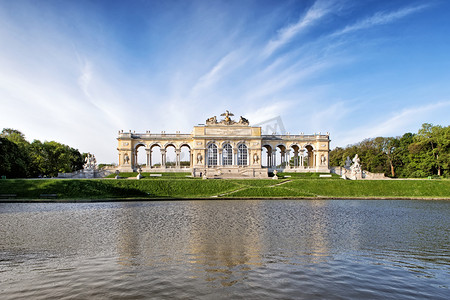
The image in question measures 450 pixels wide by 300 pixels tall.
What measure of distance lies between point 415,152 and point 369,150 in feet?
50.2

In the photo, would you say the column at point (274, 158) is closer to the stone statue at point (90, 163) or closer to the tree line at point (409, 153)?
the tree line at point (409, 153)

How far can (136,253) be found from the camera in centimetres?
988

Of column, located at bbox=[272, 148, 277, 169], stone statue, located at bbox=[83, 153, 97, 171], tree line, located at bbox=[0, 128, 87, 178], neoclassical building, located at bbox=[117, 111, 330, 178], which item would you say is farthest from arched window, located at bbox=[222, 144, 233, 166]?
tree line, located at bbox=[0, 128, 87, 178]

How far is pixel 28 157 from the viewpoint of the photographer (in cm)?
5356

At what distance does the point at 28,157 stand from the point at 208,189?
38.1 meters

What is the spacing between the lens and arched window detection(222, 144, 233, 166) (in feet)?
208

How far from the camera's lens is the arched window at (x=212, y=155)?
63219 mm

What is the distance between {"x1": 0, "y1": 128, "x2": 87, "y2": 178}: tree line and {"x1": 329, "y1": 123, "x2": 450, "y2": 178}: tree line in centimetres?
7150

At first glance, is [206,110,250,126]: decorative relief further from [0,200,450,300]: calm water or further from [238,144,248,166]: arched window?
[0,200,450,300]: calm water

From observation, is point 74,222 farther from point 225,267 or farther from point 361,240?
point 361,240

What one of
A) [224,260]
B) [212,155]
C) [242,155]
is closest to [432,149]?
[242,155]

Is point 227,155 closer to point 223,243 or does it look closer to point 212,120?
point 212,120

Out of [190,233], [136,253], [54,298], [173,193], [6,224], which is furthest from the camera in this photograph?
[173,193]

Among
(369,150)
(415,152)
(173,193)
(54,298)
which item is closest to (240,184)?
(173,193)
